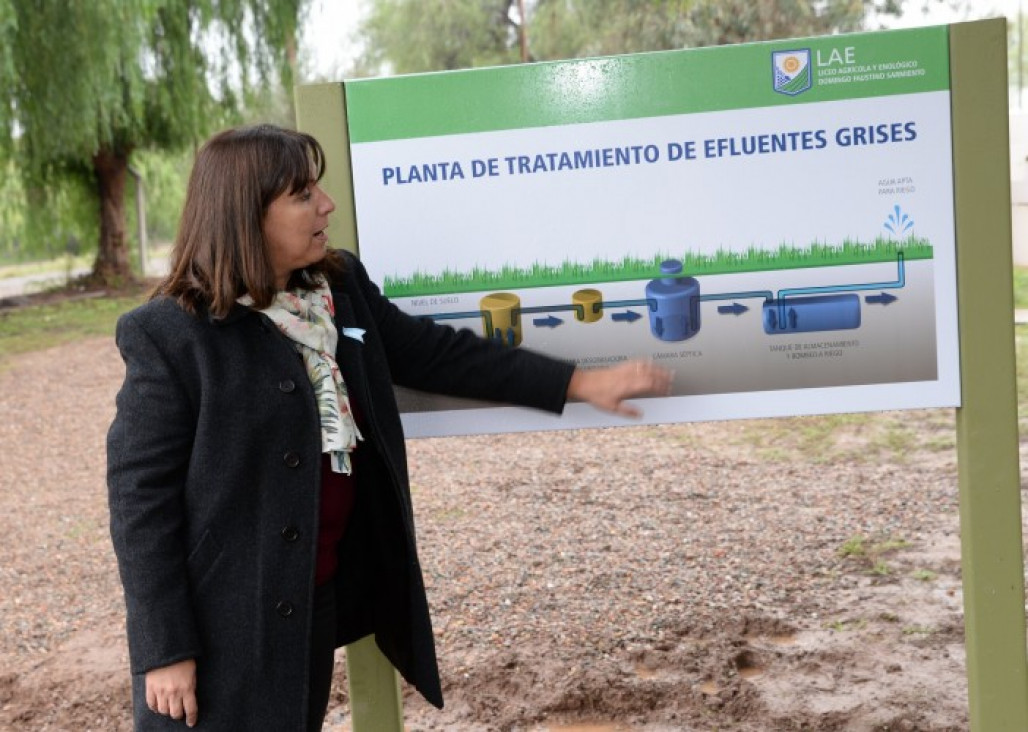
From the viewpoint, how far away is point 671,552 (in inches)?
205

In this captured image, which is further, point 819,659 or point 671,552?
point 671,552

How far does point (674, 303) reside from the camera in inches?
102

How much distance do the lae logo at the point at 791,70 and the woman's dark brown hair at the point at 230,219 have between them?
101 centimetres

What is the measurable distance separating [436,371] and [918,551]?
10.4 feet

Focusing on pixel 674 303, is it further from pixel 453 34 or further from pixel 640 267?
pixel 453 34

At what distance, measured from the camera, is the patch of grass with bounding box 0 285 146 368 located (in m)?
13.7

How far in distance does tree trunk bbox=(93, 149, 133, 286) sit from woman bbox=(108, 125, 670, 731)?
15.2 meters

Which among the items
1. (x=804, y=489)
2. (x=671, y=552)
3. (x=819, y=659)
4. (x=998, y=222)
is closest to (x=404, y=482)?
(x=998, y=222)

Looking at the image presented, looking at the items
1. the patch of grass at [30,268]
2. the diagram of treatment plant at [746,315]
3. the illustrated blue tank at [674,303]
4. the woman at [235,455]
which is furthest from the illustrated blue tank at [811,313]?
the patch of grass at [30,268]

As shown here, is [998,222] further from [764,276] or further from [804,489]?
[804,489]

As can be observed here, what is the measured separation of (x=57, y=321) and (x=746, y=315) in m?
14.2

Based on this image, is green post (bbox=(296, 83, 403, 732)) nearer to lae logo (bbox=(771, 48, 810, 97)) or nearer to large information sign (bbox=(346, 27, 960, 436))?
large information sign (bbox=(346, 27, 960, 436))

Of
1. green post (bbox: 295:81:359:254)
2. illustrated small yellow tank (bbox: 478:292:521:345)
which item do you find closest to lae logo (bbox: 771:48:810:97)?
illustrated small yellow tank (bbox: 478:292:521:345)

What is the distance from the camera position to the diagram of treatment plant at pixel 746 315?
256 cm
